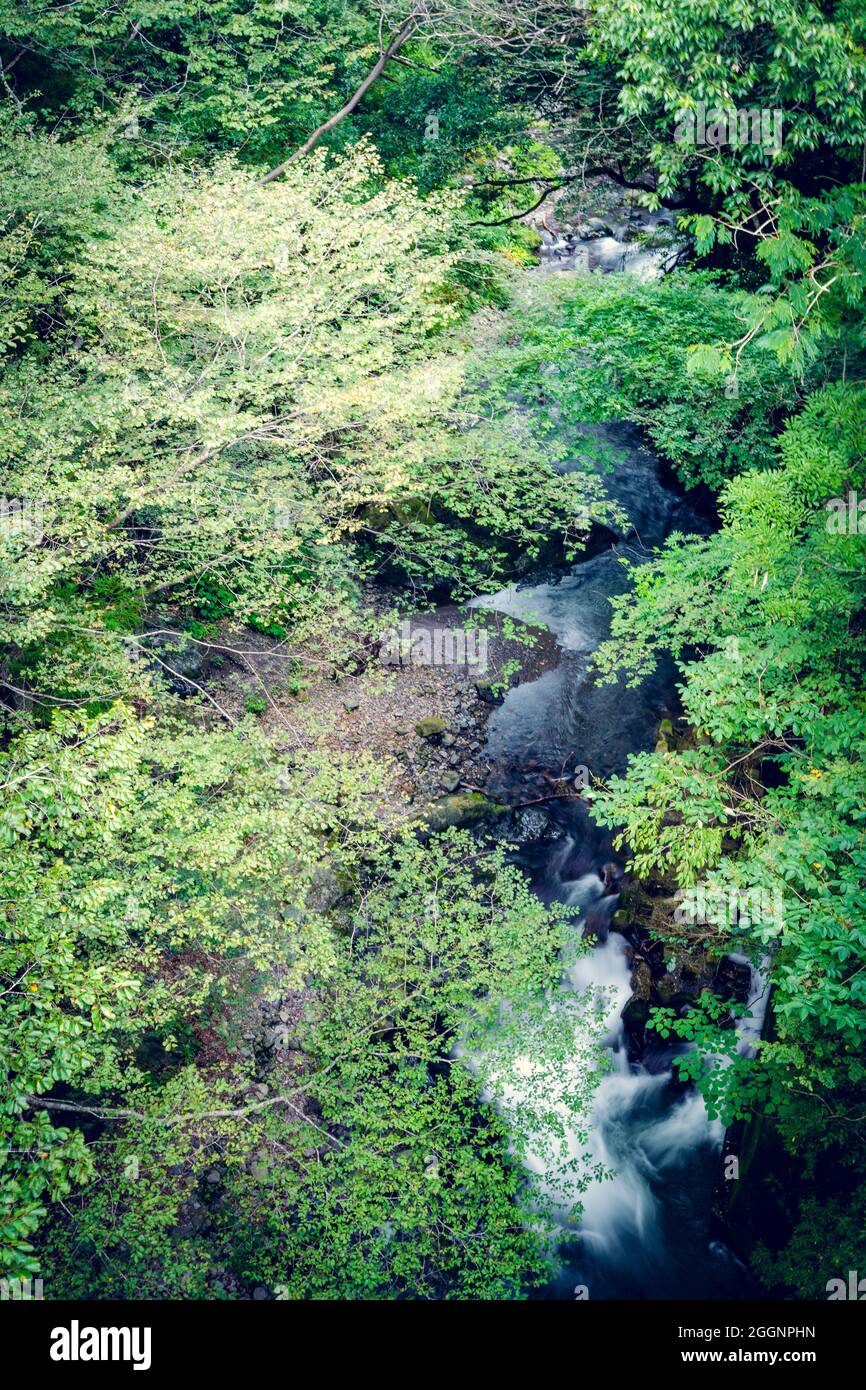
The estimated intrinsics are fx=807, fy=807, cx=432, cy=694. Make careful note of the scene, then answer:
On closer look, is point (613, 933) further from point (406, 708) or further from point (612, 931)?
point (406, 708)

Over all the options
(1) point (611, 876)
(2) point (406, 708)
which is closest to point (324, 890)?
(2) point (406, 708)

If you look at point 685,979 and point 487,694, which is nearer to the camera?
point 685,979

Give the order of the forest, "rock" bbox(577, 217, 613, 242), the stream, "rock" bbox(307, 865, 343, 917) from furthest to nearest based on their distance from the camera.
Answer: "rock" bbox(577, 217, 613, 242) → "rock" bbox(307, 865, 343, 917) → the stream → the forest

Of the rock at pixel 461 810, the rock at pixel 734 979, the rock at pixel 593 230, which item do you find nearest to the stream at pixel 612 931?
the rock at pixel 734 979

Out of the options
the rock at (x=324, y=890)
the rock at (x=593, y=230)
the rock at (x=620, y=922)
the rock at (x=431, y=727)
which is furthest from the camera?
the rock at (x=593, y=230)

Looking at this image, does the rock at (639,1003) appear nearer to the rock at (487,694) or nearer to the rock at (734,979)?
the rock at (734,979)

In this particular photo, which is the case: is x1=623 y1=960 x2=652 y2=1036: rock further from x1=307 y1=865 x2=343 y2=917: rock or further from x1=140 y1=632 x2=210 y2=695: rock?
x1=140 y1=632 x2=210 y2=695: rock

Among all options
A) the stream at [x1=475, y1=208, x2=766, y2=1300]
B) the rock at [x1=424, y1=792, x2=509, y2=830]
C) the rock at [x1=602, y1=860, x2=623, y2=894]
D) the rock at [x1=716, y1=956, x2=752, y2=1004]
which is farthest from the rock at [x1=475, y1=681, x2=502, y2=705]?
the rock at [x1=716, y1=956, x2=752, y2=1004]
